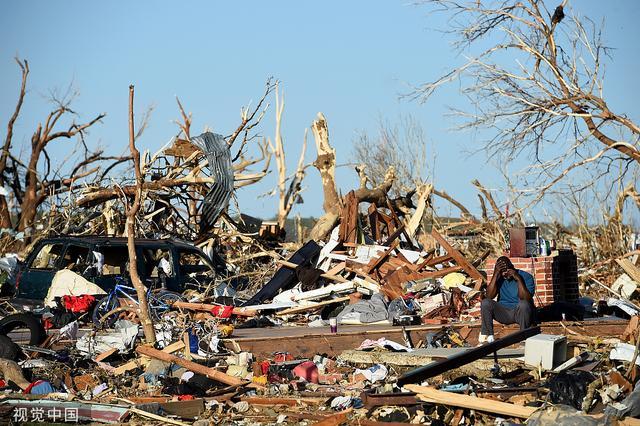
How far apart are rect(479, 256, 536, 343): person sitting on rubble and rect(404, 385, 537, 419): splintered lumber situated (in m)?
3.17

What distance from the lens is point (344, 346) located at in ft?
42.4

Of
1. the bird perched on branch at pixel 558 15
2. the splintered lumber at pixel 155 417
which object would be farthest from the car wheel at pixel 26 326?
the bird perched on branch at pixel 558 15

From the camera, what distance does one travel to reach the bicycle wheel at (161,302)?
46.9 ft

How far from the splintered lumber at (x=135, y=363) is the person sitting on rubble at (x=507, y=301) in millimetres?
4164

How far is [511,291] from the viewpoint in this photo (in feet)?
41.0

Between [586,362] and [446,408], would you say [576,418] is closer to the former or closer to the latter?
[446,408]

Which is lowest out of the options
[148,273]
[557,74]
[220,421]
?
[220,421]

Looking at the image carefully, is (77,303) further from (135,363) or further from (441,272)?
(441,272)

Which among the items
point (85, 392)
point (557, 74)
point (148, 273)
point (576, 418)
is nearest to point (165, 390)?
point (85, 392)

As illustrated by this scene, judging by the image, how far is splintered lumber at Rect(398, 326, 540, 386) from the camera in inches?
389

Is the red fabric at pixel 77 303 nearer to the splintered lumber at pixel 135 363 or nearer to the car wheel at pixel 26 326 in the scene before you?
the car wheel at pixel 26 326

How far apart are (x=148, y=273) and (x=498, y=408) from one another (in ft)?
29.9

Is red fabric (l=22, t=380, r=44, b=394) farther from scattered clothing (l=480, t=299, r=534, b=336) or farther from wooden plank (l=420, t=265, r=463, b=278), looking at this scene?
wooden plank (l=420, t=265, r=463, b=278)

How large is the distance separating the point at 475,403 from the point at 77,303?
25.6ft
